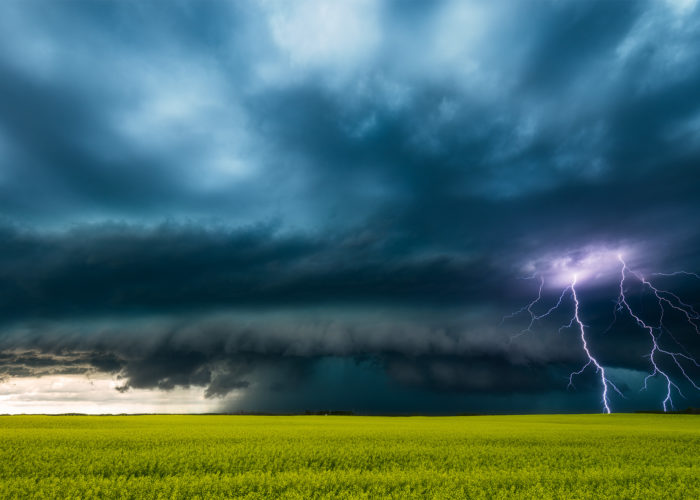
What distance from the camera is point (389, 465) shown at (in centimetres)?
1723

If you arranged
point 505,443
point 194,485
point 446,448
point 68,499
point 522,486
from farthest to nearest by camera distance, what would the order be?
point 505,443, point 446,448, point 522,486, point 194,485, point 68,499

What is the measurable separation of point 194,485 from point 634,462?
18.5m

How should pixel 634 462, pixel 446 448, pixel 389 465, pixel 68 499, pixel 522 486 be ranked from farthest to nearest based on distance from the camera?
pixel 446 448 → pixel 634 462 → pixel 389 465 → pixel 522 486 → pixel 68 499

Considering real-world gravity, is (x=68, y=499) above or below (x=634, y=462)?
above

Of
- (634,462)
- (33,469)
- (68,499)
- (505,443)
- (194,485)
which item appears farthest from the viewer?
(505,443)

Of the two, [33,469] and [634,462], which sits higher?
[33,469]

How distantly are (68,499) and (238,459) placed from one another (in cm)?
761

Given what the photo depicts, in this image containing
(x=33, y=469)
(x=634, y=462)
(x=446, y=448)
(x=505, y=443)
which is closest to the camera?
(x=33, y=469)

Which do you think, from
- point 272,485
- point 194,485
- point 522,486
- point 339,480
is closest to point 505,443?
point 522,486

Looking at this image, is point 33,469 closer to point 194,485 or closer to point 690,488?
point 194,485

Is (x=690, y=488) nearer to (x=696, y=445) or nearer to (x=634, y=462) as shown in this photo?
(x=634, y=462)

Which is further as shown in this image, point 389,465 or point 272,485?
point 389,465

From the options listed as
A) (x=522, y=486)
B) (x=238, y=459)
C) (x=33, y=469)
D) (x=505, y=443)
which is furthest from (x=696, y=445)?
(x=33, y=469)

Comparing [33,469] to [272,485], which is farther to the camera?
[33,469]
